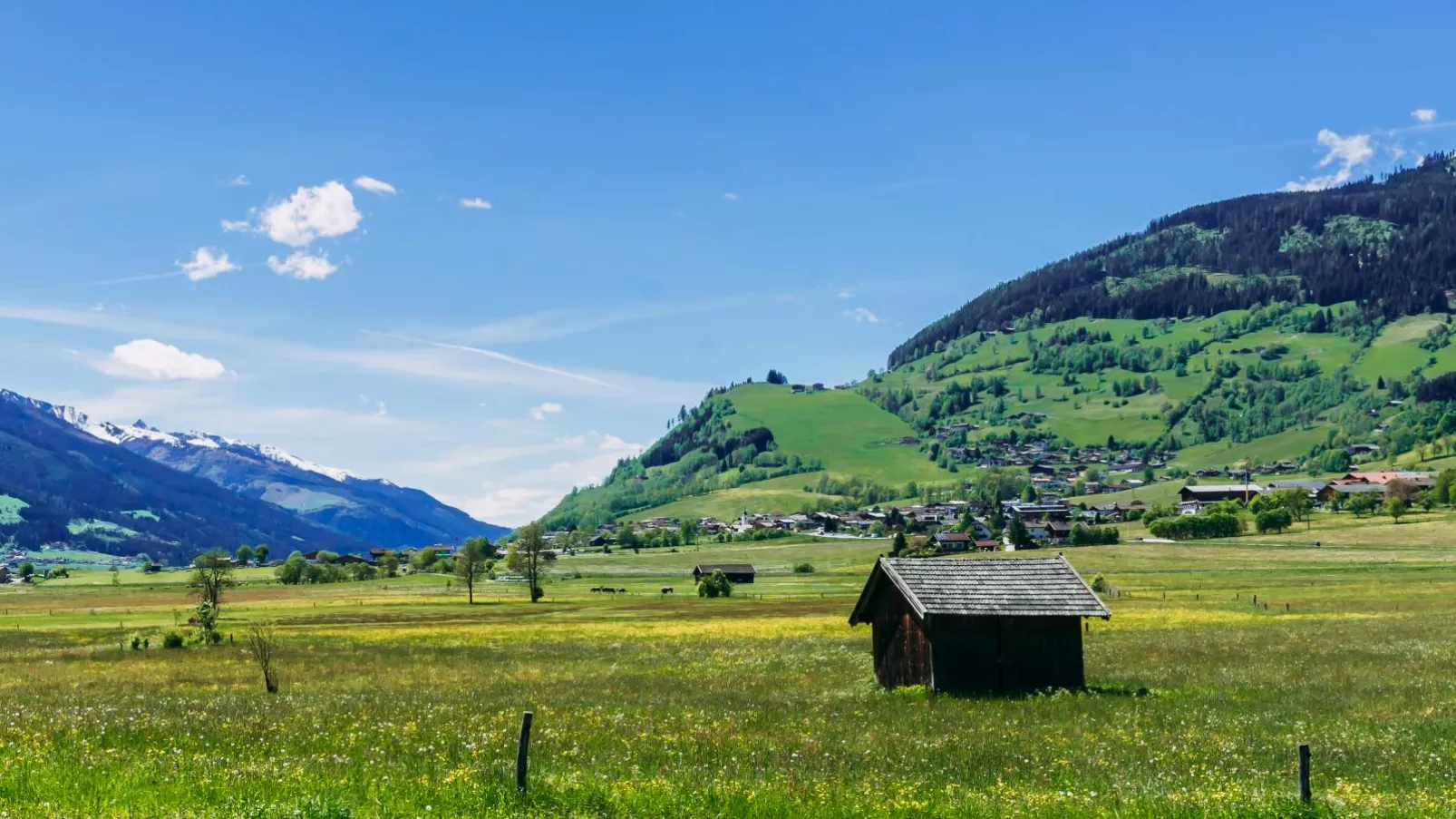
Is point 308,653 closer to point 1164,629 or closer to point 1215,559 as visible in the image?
point 1164,629

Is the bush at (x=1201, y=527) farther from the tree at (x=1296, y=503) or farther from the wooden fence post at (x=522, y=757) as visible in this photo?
the wooden fence post at (x=522, y=757)

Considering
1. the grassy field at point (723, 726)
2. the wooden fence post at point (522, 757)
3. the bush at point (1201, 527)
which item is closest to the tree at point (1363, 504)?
the bush at point (1201, 527)

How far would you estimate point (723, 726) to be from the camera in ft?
83.8

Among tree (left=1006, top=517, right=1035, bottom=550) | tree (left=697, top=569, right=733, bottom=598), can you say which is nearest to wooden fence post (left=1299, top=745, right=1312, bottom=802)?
tree (left=697, top=569, right=733, bottom=598)

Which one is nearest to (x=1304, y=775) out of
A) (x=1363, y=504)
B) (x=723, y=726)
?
(x=723, y=726)

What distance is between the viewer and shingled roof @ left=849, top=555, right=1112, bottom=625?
34406mm

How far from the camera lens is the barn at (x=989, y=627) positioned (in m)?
34.4

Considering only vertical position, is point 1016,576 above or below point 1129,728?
above

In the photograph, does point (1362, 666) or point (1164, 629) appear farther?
point (1164, 629)

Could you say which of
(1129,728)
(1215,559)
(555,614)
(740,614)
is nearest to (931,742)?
(1129,728)

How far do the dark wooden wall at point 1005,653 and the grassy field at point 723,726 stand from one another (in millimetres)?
1460

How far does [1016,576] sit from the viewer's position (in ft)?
118

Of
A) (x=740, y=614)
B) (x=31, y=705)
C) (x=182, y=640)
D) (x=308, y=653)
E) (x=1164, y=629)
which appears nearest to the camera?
(x=31, y=705)

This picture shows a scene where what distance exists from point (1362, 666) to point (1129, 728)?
60.4 ft
